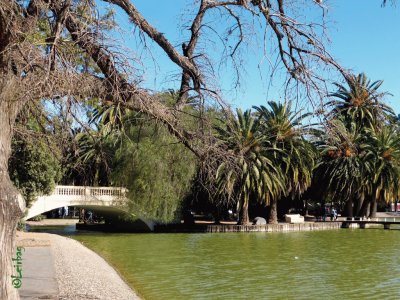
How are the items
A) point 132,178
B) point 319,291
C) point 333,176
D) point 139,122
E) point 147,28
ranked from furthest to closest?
point 333,176 → point 132,178 → point 319,291 → point 139,122 → point 147,28

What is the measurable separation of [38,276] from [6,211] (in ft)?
36.8

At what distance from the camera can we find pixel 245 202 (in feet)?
147

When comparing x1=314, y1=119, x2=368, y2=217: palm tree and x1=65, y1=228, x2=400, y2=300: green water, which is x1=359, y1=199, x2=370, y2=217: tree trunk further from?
x1=65, y1=228, x2=400, y2=300: green water

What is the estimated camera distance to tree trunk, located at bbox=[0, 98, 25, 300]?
16.9ft

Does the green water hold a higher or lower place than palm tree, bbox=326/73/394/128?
lower

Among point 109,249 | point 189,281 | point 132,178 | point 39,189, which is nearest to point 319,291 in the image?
point 189,281

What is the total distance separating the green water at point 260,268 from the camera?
55.3 feet

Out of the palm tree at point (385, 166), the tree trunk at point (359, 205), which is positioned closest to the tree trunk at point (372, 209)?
the tree trunk at point (359, 205)

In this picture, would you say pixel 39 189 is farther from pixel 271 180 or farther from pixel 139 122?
pixel 139 122

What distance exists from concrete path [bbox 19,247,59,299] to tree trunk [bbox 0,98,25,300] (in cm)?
688

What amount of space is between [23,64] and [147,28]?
1.32 meters

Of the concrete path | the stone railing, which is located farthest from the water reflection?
the stone railing

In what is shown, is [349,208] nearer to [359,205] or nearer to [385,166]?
[359,205]

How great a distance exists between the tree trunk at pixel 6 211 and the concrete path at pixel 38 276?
6882 millimetres
